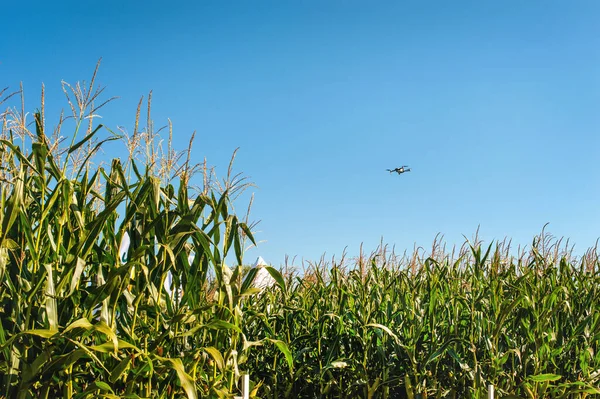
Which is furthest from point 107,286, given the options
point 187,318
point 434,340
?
point 434,340

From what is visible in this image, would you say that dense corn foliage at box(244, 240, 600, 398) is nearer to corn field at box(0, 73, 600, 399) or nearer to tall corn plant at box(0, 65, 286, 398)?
corn field at box(0, 73, 600, 399)

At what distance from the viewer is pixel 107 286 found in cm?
274

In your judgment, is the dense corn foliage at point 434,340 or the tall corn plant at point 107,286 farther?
the dense corn foliage at point 434,340

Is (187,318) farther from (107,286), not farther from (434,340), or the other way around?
(434,340)

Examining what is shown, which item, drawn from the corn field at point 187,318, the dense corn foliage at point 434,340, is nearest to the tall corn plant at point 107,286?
the corn field at point 187,318

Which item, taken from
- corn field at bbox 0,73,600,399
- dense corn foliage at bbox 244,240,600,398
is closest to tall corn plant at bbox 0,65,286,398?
corn field at bbox 0,73,600,399

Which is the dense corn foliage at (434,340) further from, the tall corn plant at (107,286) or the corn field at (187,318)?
the tall corn plant at (107,286)

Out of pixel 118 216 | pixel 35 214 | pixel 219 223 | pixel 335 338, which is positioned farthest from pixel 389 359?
pixel 35 214

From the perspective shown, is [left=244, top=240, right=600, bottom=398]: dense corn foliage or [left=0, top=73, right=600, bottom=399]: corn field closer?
[left=0, top=73, right=600, bottom=399]: corn field

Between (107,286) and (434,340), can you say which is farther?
(434,340)

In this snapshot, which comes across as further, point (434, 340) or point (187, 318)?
point (434, 340)

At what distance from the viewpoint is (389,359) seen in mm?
4395

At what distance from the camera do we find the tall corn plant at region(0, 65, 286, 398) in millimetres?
2709

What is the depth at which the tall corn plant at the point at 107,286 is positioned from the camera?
107 inches
